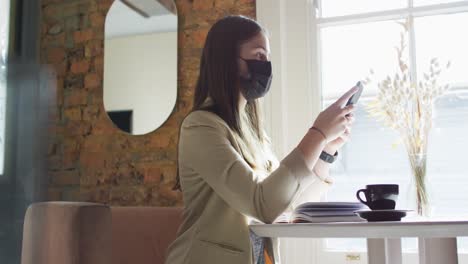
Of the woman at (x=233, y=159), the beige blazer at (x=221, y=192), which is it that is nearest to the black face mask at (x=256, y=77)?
the woman at (x=233, y=159)

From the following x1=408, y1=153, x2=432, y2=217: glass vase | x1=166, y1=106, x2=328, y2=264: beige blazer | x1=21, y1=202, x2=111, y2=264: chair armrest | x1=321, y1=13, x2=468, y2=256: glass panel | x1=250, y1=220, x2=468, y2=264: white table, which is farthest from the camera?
x1=321, y1=13, x2=468, y2=256: glass panel

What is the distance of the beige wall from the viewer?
2.32 meters

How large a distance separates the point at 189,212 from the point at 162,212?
0.62 m

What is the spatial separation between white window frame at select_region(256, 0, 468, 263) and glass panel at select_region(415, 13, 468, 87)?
0.12 meters

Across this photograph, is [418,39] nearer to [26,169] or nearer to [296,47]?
[296,47]

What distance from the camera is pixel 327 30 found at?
2.24m

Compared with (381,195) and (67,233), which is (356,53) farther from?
(67,233)

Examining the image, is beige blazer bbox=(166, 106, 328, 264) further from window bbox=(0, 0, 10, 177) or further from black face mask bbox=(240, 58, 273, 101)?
window bbox=(0, 0, 10, 177)

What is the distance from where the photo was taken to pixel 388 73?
2133 millimetres

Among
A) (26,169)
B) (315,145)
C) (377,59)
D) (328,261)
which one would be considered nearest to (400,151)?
(377,59)

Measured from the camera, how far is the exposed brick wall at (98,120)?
2314mm

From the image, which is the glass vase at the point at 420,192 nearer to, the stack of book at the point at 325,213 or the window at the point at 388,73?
the stack of book at the point at 325,213

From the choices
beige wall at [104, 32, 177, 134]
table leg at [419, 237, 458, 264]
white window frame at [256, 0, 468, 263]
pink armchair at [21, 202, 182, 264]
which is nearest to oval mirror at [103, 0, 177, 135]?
beige wall at [104, 32, 177, 134]

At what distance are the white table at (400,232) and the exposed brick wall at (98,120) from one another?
4.10ft
